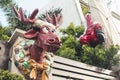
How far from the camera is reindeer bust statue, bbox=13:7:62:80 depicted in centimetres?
512

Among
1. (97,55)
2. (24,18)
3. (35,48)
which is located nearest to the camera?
(24,18)

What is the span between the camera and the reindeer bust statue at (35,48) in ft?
16.8

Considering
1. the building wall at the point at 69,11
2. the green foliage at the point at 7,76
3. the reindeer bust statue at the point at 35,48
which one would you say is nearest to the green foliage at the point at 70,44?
the building wall at the point at 69,11

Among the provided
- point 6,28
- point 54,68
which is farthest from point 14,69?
point 6,28

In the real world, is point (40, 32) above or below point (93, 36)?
below

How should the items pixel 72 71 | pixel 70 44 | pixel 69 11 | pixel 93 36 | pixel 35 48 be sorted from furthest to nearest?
1. pixel 69 11
2. pixel 70 44
3. pixel 93 36
4. pixel 72 71
5. pixel 35 48

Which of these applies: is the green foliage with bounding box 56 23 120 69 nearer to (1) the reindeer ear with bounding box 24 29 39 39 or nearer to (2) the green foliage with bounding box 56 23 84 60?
(2) the green foliage with bounding box 56 23 84 60

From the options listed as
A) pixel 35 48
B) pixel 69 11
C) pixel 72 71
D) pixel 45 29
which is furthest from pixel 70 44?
pixel 69 11

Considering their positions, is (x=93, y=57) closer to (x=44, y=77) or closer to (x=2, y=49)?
(x=44, y=77)

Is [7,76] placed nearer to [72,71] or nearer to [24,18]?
[24,18]

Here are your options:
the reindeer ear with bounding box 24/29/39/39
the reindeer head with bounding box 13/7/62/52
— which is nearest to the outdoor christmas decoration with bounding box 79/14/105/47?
the reindeer head with bounding box 13/7/62/52

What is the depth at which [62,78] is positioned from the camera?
6.12 m

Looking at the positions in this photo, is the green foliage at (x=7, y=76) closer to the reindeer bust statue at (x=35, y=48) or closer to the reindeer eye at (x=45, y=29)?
the reindeer bust statue at (x=35, y=48)

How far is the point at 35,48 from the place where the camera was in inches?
214
